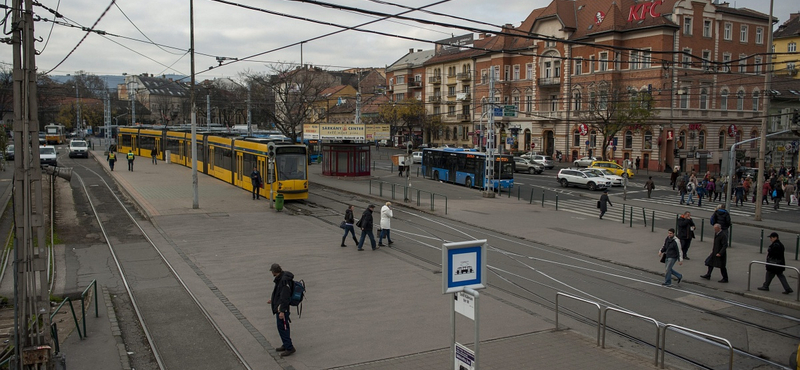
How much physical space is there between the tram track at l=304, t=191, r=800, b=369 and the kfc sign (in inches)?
1720

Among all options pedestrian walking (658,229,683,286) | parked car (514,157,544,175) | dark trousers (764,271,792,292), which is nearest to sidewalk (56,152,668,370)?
pedestrian walking (658,229,683,286)

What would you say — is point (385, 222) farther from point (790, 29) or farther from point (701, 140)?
point (790, 29)

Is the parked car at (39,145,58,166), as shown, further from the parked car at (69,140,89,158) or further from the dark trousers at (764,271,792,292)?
the dark trousers at (764,271,792,292)

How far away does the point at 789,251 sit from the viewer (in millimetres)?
20234

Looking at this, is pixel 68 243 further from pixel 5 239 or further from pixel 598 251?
pixel 598 251

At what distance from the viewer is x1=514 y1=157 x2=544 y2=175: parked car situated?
174 ft

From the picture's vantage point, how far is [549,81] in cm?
6762

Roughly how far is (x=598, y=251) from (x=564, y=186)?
2373 centimetres

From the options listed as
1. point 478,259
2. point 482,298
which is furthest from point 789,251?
point 478,259

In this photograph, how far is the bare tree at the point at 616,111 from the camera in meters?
54.2

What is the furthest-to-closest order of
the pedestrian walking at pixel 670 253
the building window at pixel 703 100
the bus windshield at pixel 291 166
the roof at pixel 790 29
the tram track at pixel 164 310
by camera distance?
the roof at pixel 790 29
the building window at pixel 703 100
the bus windshield at pixel 291 166
the pedestrian walking at pixel 670 253
the tram track at pixel 164 310

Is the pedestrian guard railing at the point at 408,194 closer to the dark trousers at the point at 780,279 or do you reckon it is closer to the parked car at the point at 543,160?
the dark trousers at the point at 780,279

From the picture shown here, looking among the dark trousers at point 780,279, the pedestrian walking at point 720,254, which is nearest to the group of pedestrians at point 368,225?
the pedestrian walking at point 720,254

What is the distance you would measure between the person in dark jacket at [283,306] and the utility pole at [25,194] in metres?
3.18
